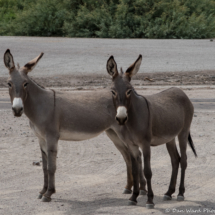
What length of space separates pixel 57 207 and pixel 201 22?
30658 mm

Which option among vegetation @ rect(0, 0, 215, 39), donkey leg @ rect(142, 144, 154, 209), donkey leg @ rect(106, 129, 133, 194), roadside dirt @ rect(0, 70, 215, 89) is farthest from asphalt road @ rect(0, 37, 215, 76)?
donkey leg @ rect(142, 144, 154, 209)

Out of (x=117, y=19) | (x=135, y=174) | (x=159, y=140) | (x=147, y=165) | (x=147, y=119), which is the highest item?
(x=147, y=119)

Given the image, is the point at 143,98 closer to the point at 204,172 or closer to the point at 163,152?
the point at 204,172

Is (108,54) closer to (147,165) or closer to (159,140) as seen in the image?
(159,140)

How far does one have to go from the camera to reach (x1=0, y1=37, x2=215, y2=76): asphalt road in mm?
20641

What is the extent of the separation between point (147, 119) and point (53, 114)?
1392 mm

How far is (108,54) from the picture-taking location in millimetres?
23406

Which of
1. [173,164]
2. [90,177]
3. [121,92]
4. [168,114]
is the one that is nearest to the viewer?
[121,92]

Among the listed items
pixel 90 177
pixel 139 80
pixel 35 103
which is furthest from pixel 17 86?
pixel 139 80

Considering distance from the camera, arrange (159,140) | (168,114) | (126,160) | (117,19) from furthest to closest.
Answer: (117,19) < (126,160) < (168,114) < (159,140)

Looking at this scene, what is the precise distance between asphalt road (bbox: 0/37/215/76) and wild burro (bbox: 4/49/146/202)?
Result: 44.5 feet

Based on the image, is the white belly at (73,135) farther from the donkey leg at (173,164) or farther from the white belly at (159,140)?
the donkey leg at (173,164)

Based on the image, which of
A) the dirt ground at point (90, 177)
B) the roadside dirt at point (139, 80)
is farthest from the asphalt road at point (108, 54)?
the dirt ground at point (90, 177)

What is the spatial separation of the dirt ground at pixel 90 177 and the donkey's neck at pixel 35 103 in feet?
4.10
